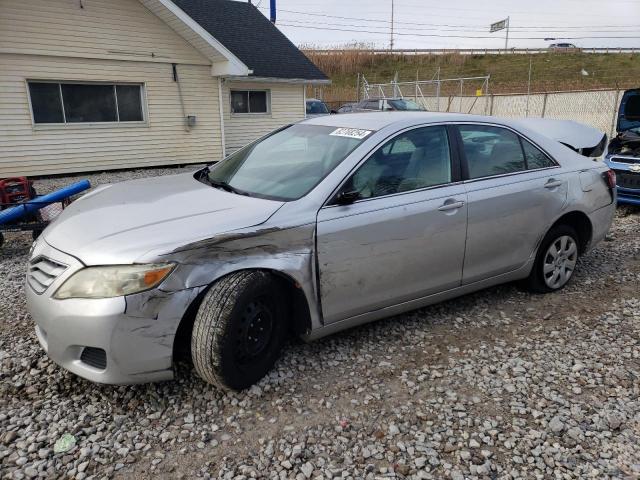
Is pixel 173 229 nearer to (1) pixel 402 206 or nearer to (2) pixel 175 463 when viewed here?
(2) pixel 175 463

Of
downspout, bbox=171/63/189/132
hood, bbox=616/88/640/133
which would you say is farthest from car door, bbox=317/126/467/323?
downspout, bbox=171/63/189/132

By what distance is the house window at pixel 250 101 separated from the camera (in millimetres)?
14969

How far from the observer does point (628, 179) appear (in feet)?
25.1

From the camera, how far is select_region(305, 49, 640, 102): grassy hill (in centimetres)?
4475

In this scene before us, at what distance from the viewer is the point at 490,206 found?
12.4 feet

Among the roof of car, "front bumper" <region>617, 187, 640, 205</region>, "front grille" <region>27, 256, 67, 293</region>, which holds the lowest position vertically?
"front bumper" <region>617, 187, 640, 205</region>

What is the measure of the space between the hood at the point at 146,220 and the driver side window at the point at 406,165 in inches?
24.8

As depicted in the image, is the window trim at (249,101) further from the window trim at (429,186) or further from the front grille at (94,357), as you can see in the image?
the front grille at (94,357)

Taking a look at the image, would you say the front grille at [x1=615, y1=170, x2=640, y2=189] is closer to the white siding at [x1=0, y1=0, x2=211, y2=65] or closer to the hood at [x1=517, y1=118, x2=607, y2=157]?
the hood at [x1=517, y1=118, x2=607, y2=157]

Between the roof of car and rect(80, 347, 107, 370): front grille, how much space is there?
224 centimetres

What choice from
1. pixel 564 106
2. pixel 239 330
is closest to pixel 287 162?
pixel 239 330

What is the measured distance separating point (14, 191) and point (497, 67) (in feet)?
167

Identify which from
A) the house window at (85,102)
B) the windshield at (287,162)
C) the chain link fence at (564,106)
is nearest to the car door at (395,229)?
the windshield at (287,162)

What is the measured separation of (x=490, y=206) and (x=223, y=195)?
6.52 feet
